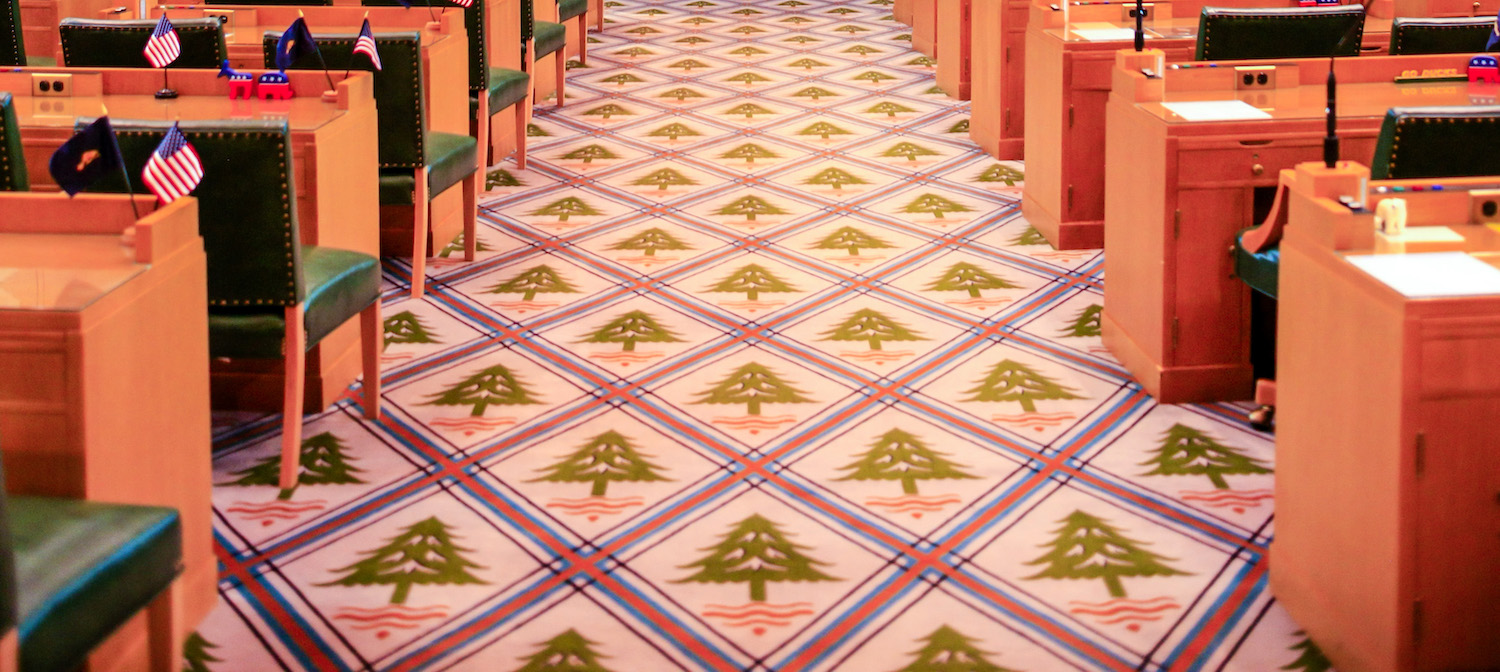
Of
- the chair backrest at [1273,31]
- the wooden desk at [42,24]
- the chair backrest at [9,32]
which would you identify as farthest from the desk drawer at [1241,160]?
the wooden desk at [42,24]

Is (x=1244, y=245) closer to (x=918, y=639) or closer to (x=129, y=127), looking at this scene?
(x=918, y=639)

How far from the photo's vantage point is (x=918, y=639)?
3.10 metres

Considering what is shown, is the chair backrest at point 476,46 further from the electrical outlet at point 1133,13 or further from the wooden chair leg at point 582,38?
the wooden chair leg at point 582,38

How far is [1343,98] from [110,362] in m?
3.64

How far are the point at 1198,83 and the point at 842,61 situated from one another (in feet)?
19.3

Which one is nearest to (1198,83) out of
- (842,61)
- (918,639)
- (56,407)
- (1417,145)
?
(1417,145)

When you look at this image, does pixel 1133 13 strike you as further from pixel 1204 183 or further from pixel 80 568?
pixel 80 568

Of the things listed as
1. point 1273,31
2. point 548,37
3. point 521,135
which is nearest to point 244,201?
point 1273,31

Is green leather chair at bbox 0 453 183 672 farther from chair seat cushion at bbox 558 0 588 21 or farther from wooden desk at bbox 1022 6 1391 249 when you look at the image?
chair seat cushion at bbox 558 0 588 21

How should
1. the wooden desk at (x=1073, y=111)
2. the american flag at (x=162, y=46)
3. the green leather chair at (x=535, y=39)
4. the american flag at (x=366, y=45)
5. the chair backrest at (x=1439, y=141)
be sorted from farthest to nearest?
1. the green leather chair at (x=535, y=39)
2. the wooden desk at (x=1073, y=111)
3. the american flag at (x=366, y=45)
4. the american flag at (x=162, y=46)
5. the chair backrest at (x=1439, y=141)

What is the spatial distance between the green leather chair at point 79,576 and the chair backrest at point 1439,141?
2942 mm

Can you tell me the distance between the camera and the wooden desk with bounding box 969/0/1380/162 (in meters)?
7.02

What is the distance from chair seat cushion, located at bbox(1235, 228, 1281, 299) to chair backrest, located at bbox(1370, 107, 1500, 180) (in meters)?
0.44

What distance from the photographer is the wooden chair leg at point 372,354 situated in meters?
4.26
